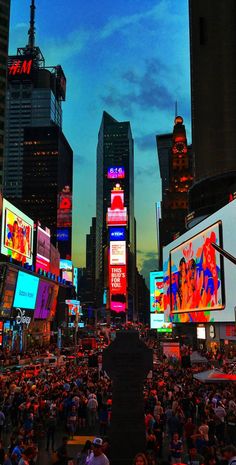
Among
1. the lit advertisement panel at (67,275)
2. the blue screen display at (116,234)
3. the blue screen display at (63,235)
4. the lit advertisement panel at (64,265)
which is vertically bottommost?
the lit advertisement panel at (67,275)

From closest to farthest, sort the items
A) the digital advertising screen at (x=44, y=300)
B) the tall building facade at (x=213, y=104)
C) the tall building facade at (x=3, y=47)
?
the digital advertising screen at (x=44, y=300), the tall building facade at (x=213, y=104), the tall building facade at (x=3, y=47)

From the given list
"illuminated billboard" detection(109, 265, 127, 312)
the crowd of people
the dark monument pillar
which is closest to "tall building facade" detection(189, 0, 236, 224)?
"illuminated billboard" detection(109, 265, 127, 312)

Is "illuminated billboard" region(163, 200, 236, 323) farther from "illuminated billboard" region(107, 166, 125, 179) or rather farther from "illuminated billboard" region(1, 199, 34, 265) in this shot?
"illuminated billboard" region(107, 166, 125, 179)

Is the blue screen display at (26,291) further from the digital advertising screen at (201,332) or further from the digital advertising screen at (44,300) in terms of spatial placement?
the digital advertising screen at (201,332)

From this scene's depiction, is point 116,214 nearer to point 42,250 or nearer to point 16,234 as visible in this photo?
point 42,250

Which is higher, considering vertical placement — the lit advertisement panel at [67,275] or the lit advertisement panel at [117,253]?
the lit advertisement panel at [117,253]

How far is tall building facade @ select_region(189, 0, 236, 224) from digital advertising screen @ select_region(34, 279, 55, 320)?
3096cm

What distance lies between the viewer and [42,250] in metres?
98.6

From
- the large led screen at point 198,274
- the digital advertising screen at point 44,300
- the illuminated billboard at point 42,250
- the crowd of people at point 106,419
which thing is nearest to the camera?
the crowd of people at point 106,419

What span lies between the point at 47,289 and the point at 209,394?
76021 mm

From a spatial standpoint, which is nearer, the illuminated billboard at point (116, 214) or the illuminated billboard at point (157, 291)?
the illuminated billboard at point (157, 291)

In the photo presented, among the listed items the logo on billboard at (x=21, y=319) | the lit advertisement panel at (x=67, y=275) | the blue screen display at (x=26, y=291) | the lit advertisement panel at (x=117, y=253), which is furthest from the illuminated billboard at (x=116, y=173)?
the logo on billboard at (x=21, y=319)

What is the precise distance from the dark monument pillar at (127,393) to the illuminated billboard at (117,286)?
12691 cm

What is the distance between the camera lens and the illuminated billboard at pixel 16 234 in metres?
70.2
